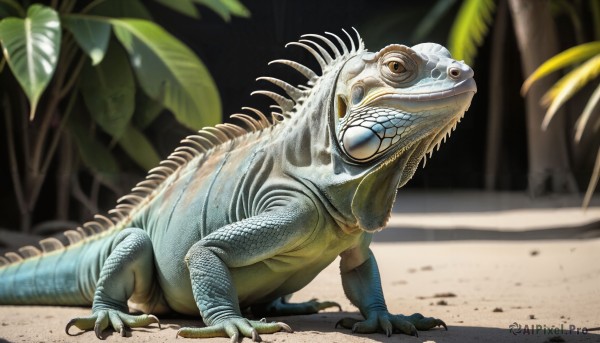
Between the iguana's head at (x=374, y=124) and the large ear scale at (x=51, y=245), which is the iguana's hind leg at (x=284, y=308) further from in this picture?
the large ear scale at (x=51, y=245)

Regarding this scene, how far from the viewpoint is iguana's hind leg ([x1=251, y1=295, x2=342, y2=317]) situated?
5.22 meters

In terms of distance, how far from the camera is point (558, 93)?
875 cm

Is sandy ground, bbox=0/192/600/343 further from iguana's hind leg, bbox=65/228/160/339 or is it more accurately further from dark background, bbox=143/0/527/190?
dark background, bbox=143/0/527/190

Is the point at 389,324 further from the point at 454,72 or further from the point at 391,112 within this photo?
the point at 454,72

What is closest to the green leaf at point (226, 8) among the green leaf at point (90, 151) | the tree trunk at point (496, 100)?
the green leaf at point (90, 151)

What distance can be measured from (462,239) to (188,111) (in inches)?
142

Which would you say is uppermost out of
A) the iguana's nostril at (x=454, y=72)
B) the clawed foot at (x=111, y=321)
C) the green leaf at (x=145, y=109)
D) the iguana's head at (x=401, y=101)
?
the iguana's nostril at (x=454, y=72)

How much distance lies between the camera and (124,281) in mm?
4805

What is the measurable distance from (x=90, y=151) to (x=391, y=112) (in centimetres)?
649

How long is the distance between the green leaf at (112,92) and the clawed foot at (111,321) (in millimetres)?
5099

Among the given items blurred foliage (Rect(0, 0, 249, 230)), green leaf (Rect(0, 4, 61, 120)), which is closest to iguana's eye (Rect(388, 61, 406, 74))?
green leaf (Rect(0, 4, 61, 120))

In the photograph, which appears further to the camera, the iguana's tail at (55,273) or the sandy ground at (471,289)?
the iguana's tail at (55,273)

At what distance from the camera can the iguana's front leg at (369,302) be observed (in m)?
4.43

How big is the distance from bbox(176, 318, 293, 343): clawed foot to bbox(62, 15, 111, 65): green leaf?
466 centimetres
